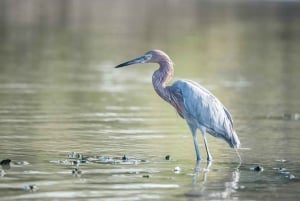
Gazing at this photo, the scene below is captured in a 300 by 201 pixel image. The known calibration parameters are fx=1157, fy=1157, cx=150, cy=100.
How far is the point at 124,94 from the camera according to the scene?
2384 centimetres

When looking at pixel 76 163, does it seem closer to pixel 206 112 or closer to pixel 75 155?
pixel 75 155

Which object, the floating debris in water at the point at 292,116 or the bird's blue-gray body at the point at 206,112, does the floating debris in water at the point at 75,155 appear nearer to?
the bird's blue-gray body at the point at 206,112

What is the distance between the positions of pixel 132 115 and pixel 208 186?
7.65 m

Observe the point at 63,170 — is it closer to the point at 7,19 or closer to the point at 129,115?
the point at 129,115

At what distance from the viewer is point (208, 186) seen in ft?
41.6

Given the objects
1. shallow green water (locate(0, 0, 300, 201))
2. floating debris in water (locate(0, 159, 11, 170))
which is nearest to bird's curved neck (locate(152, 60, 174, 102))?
shallow green water (locate(0, 0, 300, 201))

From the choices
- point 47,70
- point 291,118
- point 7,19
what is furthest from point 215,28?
point 291,118

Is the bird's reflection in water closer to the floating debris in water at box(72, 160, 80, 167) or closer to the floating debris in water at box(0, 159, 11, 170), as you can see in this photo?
the floating debris in water at box(72, 160, 80, 167)

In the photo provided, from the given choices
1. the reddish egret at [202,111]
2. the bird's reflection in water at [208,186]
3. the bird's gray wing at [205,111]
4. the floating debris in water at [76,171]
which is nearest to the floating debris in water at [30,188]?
the floating debris in water at [76,171]

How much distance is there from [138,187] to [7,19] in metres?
40.7

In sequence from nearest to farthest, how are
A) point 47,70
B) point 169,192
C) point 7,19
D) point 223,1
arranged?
point 169,192 → point 47,70 → point 7,19 → point 223,1

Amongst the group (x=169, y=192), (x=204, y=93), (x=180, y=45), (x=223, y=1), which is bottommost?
(x=169, y=192)

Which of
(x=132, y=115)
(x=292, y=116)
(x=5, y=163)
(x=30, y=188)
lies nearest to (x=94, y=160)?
(x=5, y=163)

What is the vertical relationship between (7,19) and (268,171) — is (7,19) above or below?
above
